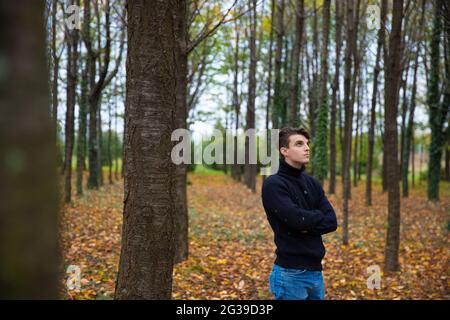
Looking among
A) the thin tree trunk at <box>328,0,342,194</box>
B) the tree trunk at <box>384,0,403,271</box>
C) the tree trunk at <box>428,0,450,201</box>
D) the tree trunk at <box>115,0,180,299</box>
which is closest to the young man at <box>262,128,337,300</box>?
the tree trunk at <box>115,0,180,299</box>

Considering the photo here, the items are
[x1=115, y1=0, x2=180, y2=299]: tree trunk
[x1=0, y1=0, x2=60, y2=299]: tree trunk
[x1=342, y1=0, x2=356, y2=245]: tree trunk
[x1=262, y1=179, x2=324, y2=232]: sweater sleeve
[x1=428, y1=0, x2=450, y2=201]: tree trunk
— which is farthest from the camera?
[x1=428, y1=0, x2=450, y2=201]: tree trunk

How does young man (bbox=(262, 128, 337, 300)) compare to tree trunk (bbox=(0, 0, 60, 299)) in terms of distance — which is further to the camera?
young man (bbox=(262, 128, 337, 300))

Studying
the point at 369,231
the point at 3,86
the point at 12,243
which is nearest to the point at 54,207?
the point at 12,243

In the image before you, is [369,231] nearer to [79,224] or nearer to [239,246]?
[239,246]

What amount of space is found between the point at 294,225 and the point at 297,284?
49 centimetres

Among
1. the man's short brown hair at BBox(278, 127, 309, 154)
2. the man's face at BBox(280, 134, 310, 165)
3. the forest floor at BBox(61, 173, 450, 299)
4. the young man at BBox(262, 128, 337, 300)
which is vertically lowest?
the forest floor at BBox(61, 173, 450, 299)

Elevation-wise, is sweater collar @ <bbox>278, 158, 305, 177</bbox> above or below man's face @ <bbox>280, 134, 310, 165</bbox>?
below

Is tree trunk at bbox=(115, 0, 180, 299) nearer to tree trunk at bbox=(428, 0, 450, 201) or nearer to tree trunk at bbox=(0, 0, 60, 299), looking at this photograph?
tree trunk at bbox=(0, 0, 60, 299)

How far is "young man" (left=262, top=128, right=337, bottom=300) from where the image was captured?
3.15 metres

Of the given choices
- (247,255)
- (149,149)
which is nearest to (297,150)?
(149,149)

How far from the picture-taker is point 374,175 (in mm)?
43094

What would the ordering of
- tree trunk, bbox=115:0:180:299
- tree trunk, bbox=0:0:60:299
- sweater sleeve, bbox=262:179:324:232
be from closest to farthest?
tree trunk, bbox=0:0:60:299, tree trunk, bbox=115:0:180:299, sweater sleeve, bbox=262:179:324:232
